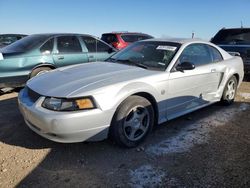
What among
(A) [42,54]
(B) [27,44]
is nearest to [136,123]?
(A) [42,54]

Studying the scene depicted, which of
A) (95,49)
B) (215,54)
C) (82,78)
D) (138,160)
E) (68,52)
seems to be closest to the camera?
(138,160)

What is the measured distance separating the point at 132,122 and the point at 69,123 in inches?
36.4

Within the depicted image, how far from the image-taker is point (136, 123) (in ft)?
12.3

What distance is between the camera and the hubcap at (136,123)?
3651 millimetres

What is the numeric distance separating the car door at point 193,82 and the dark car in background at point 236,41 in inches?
152

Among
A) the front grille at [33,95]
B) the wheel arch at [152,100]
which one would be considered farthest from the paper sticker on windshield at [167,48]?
the front grille at [33,95]

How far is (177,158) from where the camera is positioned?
3480 millimetres

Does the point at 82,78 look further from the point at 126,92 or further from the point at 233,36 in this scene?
the point at 233,36

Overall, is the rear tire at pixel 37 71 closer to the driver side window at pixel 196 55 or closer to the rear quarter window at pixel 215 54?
the driver side window at pixel 196 55

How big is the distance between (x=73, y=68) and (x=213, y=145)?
2361 millimetres

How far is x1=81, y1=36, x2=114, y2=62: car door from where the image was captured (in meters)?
7.29

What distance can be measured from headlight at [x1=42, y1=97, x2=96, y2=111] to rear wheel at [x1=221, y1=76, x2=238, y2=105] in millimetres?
3237

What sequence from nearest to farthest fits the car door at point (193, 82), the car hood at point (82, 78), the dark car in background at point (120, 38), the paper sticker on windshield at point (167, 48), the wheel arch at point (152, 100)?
the car hood at point (82, 78)
the wheel arch at point (152, 100)
the car door at point (193, 82)
the paper sticker on windshield at point (167, 48)
the dark car in background at point (120, 38)

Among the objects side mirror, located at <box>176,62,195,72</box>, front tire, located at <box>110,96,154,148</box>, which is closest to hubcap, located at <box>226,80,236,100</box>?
side mirror, located at <box>176,62,195,72</box>
